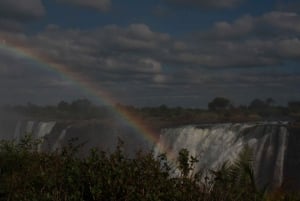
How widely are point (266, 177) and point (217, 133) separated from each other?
5136 mm

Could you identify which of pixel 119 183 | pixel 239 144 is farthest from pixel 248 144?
pixel 119 183

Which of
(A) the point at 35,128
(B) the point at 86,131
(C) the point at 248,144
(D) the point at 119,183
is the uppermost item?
(D) the point at 119,183

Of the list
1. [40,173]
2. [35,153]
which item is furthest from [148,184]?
[35,153]

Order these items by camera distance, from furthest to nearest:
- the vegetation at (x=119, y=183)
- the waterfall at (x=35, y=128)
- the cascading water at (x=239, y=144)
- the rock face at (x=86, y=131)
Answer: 1. the waterfall at (x=35, y=128)
2. the rock face at (x=86, y=131)
3. the cascading water at (x=239, y=144)
4. the vegetation at (x=119, y=183)

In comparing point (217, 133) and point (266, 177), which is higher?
point (217, 133)

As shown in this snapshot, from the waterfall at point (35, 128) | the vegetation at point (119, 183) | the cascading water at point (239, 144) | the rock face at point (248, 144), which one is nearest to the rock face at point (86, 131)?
the waterfall at point (35, 128)

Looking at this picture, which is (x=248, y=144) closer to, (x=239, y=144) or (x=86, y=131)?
(x=239, y=144)

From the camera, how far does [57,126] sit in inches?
1490

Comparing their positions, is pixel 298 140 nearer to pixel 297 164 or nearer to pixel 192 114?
pixel 297 164

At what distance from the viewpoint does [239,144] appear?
25.0 m

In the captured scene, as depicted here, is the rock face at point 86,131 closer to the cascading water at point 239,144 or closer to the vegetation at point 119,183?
the cascading water at point 239,144

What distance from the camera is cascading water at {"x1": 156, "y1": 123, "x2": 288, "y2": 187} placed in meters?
22.4

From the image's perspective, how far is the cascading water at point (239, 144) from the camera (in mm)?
22375

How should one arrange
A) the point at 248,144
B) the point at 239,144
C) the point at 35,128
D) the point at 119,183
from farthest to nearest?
the point at 35,128 → the point at 239,144 → the point at 248,144 → the point at 119,183
